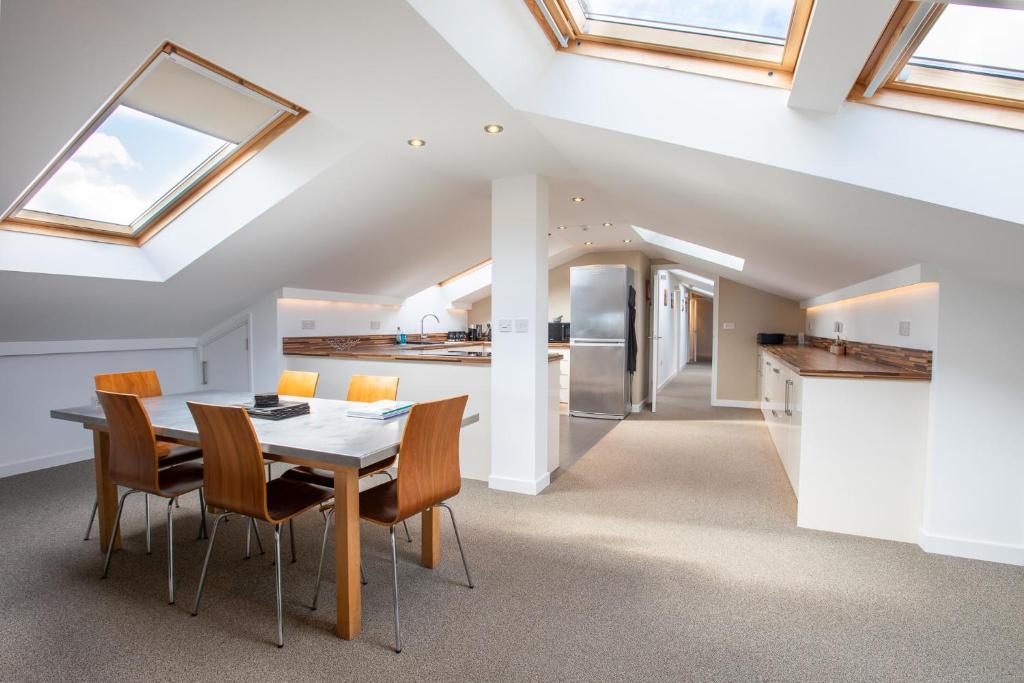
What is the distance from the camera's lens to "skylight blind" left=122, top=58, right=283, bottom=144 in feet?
9.19

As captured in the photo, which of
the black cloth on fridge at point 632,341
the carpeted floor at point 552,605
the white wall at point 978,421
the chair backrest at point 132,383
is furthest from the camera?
the black cloth on fridge at point 632,341

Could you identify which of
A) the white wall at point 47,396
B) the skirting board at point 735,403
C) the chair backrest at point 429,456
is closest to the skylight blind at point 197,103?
the chair backrest at point 429,456

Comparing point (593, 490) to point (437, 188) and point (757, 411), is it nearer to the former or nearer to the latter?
point (437, 188)

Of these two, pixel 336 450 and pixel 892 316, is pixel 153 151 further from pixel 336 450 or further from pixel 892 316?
pixel 892 316

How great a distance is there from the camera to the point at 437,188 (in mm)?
4203

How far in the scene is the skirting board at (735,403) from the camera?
752 centimetres

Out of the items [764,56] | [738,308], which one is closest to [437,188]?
[764,56]

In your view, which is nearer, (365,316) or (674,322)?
(365,316)

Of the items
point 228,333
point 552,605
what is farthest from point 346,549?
point 228,333

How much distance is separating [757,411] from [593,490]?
14.6ft

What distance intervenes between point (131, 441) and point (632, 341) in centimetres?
573

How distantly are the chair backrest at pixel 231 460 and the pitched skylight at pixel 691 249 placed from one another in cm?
520

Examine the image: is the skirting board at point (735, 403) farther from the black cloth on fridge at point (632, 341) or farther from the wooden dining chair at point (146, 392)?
the wooden dining chair at point (146, 392)

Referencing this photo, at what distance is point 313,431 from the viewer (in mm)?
2260
